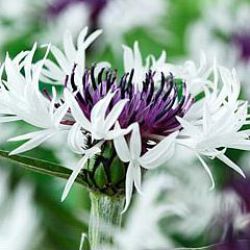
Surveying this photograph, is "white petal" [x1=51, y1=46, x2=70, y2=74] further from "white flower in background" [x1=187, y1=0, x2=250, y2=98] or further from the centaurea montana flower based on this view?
"white flower in background" [x1=187, y1=0, x2=250, y2=98]

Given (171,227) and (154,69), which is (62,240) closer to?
(171,227)

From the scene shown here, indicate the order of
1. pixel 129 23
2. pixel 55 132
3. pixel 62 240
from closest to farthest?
pixel 55 132, pixel 62 240, pixel 129 23

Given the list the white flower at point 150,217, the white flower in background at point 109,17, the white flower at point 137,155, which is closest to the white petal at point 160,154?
the white flower at point 137,155

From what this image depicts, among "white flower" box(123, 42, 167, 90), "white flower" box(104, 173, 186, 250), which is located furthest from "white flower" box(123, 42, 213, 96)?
"white flower" box(104, 173, 186, 250)

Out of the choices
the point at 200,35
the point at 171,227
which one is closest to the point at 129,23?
the point at 200,35

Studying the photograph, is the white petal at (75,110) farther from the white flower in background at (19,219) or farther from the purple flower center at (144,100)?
the white flower in background at (19,219)
